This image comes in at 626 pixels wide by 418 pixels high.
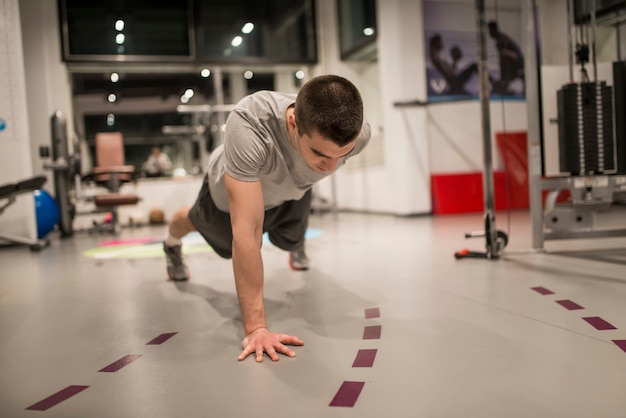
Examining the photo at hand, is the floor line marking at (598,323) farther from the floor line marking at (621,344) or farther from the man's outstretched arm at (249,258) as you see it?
the man's outstretched arm at (249,258)

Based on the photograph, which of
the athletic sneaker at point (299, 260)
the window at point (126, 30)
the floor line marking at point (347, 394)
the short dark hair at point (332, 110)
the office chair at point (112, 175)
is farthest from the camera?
the window at point (126, 30)

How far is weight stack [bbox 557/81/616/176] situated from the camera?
104 inches

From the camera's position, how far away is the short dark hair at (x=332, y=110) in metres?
1.25

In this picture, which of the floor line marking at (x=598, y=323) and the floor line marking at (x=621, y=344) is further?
the floor line marking at (x=598, y=323)

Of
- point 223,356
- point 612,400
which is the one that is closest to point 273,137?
point 223,356

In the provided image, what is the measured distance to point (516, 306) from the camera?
174 centimetres

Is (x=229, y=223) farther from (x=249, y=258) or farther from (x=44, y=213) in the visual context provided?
(x=44, y=213)

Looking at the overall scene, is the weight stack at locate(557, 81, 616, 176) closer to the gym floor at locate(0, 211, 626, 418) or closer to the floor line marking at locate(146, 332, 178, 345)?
the gym floor at locate(0, 211, 626, 418)

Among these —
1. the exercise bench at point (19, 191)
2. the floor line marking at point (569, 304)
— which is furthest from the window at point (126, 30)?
the floor line marking at point (569, 304)

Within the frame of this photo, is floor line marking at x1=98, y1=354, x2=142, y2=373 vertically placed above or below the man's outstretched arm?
below

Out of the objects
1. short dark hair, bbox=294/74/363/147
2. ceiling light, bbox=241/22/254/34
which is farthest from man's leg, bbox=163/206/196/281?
ceiling light, bbox=241/22/254/34

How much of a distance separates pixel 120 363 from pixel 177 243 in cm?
116

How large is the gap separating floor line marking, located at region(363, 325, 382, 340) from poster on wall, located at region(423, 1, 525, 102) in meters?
5.13

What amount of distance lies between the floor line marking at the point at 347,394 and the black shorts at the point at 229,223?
1042 millimetres
